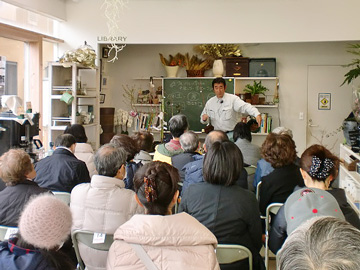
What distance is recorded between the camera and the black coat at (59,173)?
3.28m

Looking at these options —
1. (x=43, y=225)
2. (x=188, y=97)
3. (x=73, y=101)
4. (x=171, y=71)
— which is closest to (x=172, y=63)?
(x=171, y=71)

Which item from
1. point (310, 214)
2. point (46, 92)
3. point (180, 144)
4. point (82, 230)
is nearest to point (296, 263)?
point (310, 214)

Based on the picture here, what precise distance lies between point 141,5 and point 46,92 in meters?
1.95

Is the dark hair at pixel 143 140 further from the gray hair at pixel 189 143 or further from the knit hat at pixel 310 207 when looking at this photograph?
the knit hat at pixel 310 207

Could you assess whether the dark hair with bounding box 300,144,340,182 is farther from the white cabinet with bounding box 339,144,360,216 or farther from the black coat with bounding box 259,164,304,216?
the white cabinet with bounding box 339,144,360,216

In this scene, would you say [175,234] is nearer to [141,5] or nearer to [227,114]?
[227,114]

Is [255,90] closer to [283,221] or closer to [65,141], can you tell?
[65,141]

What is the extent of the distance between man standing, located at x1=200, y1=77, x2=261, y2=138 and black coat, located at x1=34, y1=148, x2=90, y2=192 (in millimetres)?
2988

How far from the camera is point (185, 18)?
20.2 ft

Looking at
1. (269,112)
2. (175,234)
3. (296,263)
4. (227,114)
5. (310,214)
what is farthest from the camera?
(269,112)

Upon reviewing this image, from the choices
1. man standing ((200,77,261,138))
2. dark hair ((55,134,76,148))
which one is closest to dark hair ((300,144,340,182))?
dark hair ((55,134,76,148))

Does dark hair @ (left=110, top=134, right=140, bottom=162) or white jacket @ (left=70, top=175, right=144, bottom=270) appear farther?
dark hair @ (left=110, top=134, right=140, bottom=162)

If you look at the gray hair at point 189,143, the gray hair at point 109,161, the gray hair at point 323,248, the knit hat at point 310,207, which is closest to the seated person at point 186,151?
the gray hair at point 189,143

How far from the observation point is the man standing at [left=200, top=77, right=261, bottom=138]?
6.04m
